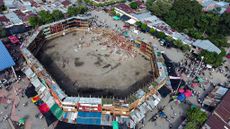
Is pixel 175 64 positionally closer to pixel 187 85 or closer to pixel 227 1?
pixel 187 85

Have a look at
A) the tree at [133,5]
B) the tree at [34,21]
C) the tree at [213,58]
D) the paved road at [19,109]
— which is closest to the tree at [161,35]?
the tree at [213,58]

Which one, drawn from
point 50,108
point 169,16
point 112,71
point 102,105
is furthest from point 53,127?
point 169,16

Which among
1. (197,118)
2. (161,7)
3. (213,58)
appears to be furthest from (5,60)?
(213,58)

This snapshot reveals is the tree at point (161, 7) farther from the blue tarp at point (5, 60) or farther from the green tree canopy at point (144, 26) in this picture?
the blue tarp at point (5, 60)

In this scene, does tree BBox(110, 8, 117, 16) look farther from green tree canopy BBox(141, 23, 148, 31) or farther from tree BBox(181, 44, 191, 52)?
tree BBox(181, 44, 191, 52)

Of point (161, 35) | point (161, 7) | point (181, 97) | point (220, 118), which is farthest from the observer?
point (161, 7)

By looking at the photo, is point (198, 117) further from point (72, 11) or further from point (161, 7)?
point (72, 11)

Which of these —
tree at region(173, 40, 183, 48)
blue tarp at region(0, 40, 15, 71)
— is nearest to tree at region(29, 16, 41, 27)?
blue tarp at region(0, 40, 15, 71)
